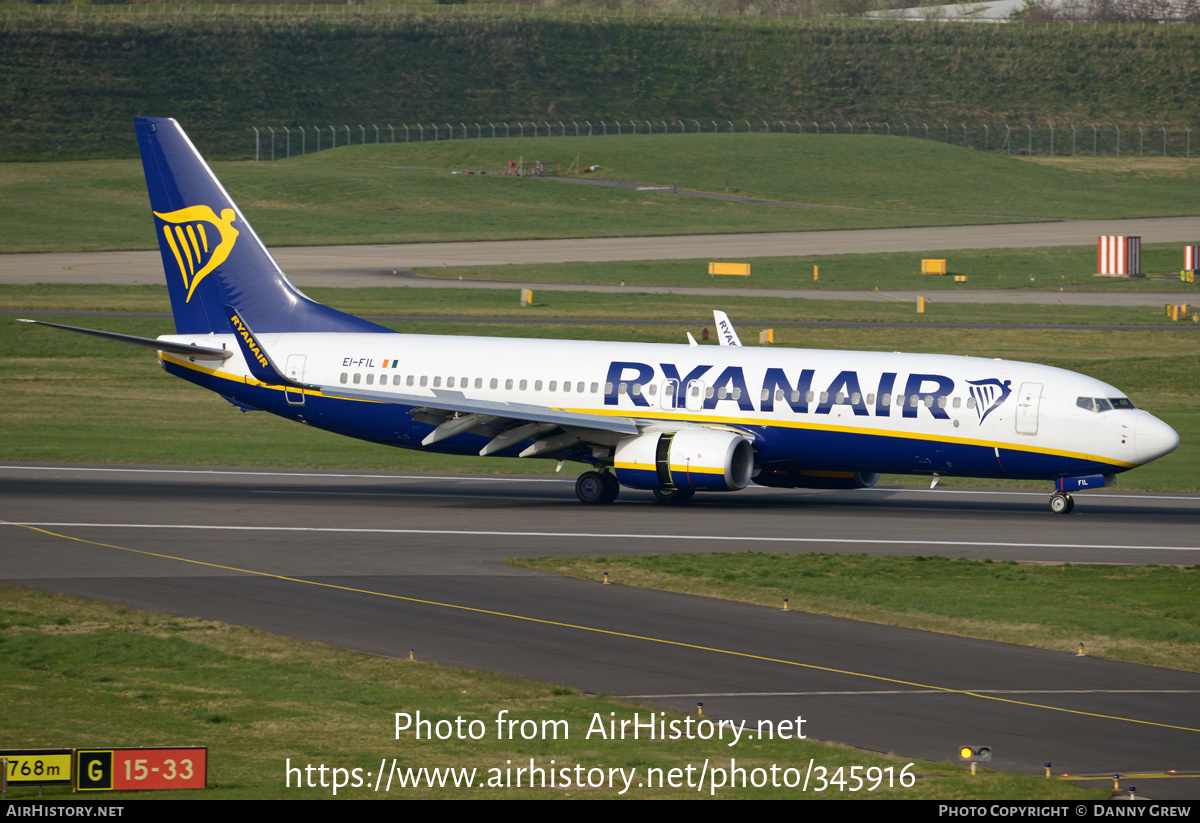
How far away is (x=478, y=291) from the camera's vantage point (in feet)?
300

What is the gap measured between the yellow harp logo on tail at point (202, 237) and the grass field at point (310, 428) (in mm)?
6695

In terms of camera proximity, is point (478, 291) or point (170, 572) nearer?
point (170, 572)

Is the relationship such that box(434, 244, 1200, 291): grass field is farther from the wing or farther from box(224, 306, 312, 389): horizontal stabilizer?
the wing

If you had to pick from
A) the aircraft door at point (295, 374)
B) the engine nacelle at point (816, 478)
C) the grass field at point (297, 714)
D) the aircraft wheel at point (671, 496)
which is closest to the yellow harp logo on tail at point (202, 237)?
the aircraft door at point (295, 374)

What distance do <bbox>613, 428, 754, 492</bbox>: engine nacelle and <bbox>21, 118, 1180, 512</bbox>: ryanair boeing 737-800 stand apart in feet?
0.16

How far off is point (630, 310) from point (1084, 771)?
68026 millimetres


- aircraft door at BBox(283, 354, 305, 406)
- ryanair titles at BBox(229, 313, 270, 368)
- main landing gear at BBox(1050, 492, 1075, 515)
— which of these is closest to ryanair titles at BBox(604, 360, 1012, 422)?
main landing gear at BBox(1050, 492, 1075, 515)

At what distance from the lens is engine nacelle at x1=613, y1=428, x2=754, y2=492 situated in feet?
128

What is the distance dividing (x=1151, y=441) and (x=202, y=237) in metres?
29.0

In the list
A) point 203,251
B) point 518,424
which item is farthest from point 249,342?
point 518,424

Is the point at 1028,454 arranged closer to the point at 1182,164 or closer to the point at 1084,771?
the point at 1084,771

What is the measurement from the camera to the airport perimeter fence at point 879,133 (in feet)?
609

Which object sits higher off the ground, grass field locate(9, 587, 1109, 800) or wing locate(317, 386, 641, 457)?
wing locate(317, 386, 641, 457)
